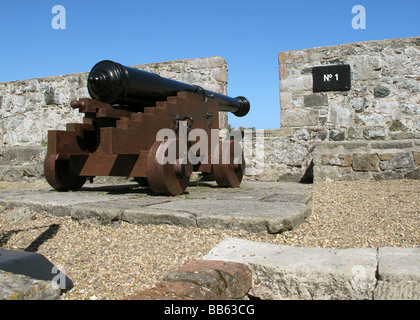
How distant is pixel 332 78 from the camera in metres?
6.24

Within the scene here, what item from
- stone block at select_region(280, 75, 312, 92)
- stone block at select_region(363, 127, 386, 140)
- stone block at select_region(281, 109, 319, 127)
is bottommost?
stone block at select_region(363, 127, 386, 140)

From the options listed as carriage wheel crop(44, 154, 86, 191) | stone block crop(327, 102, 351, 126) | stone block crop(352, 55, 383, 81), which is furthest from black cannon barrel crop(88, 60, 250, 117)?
stone block crop(352, 55, 383, 81)

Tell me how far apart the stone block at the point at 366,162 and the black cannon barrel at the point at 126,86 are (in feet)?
8.67

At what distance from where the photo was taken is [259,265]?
1.88 metres

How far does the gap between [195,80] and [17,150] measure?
362 cm

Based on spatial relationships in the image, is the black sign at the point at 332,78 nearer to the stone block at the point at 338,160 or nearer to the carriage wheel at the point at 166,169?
the stone block at the point at 338,160

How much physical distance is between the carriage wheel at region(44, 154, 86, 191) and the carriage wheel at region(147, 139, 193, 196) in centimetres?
121

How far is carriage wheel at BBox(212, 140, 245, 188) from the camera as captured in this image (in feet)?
15.3

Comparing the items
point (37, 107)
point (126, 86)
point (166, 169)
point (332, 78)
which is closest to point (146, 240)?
point (166, 169)

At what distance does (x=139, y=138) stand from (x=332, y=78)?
364cm

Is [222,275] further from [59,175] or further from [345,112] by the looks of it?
[345,112]

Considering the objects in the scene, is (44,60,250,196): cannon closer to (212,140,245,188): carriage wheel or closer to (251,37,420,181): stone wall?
(212,140,245,188): carriage wheel

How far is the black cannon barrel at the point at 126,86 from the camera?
3879 mm
